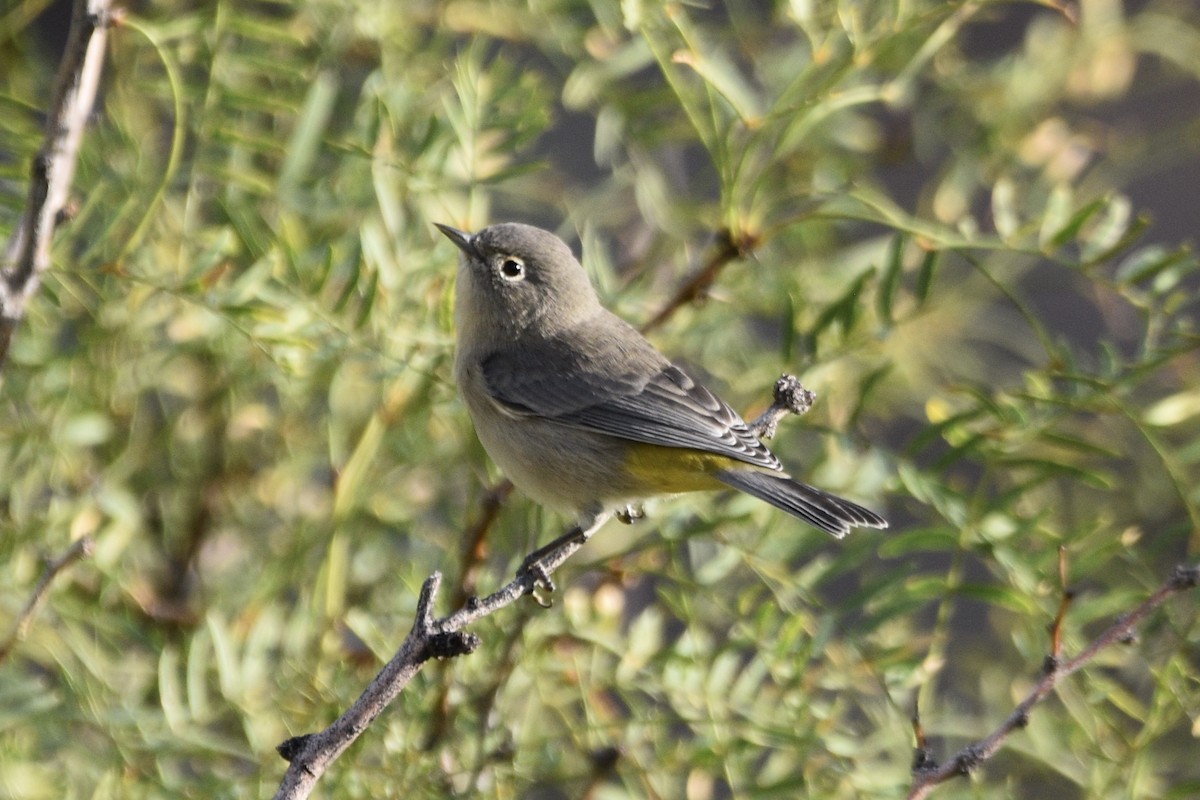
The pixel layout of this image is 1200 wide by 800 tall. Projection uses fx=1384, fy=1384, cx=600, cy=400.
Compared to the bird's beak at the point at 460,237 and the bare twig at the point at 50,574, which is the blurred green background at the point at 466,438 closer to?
the bird's beak at the point at 460,237

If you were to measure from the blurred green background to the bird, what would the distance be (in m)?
0.07

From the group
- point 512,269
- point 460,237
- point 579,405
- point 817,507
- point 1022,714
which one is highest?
point 1022,714

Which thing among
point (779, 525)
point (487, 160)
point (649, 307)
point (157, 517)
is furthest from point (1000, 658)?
point (157, 517)

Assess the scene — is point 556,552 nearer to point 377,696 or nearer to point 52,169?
point 377,696

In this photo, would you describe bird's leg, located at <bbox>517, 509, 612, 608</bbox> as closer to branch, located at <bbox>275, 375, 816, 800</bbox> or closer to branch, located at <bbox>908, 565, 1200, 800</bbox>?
branch, located at <bbox>275, 375, 816, 800</bbox>

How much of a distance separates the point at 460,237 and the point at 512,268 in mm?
699

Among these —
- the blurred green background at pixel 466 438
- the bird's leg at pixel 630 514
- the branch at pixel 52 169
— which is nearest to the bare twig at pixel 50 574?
the blurred green background at pixel 466 438

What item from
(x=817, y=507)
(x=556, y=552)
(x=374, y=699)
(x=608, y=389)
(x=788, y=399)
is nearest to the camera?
(x=374, y=699)

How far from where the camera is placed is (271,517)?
8.75 feet

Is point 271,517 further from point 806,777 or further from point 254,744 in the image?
point 806,777

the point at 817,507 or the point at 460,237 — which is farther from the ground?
the point at 460,237

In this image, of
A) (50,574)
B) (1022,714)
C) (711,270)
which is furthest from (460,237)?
(1022,714)

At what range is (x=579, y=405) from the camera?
3.11 meters

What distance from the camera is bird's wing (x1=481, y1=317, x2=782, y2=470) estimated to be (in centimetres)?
279
